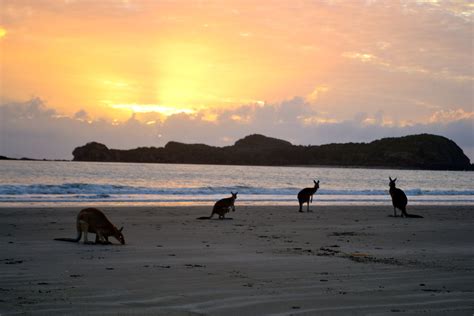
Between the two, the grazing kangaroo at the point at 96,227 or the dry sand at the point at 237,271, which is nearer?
the dry sand at the point at 237,271

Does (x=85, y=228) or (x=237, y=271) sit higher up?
(x=85, y=228)

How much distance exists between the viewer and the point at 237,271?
8492mm

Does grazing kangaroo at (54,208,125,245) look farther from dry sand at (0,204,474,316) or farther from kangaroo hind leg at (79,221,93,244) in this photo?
dry sand at (0,204,474,316)

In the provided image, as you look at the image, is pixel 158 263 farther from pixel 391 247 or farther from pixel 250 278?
pixel 391 247

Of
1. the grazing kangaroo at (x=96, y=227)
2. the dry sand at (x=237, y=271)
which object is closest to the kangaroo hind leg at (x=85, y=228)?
the grazing kangaroo at (x=96, y=227)

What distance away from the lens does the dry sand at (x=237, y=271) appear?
248 inches

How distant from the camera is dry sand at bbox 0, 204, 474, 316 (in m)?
6.30

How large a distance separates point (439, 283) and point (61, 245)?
22.9 feet

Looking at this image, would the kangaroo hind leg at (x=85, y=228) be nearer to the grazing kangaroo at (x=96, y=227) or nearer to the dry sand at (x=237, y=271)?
the grazing kangaroo at (x=96, y=227)

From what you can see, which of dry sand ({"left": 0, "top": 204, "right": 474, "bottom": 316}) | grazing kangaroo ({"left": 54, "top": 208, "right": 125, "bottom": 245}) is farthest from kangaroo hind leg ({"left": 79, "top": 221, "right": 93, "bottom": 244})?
dry sand ({"left": 0, "top": 204, "right": 474, "bottom": 316})

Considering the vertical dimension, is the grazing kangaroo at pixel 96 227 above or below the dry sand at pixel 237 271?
above

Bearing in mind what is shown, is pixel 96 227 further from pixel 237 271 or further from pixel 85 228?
pixel 237 271

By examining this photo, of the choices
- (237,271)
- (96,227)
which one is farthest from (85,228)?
(237,271)

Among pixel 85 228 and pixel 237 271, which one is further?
pixel 85 228
